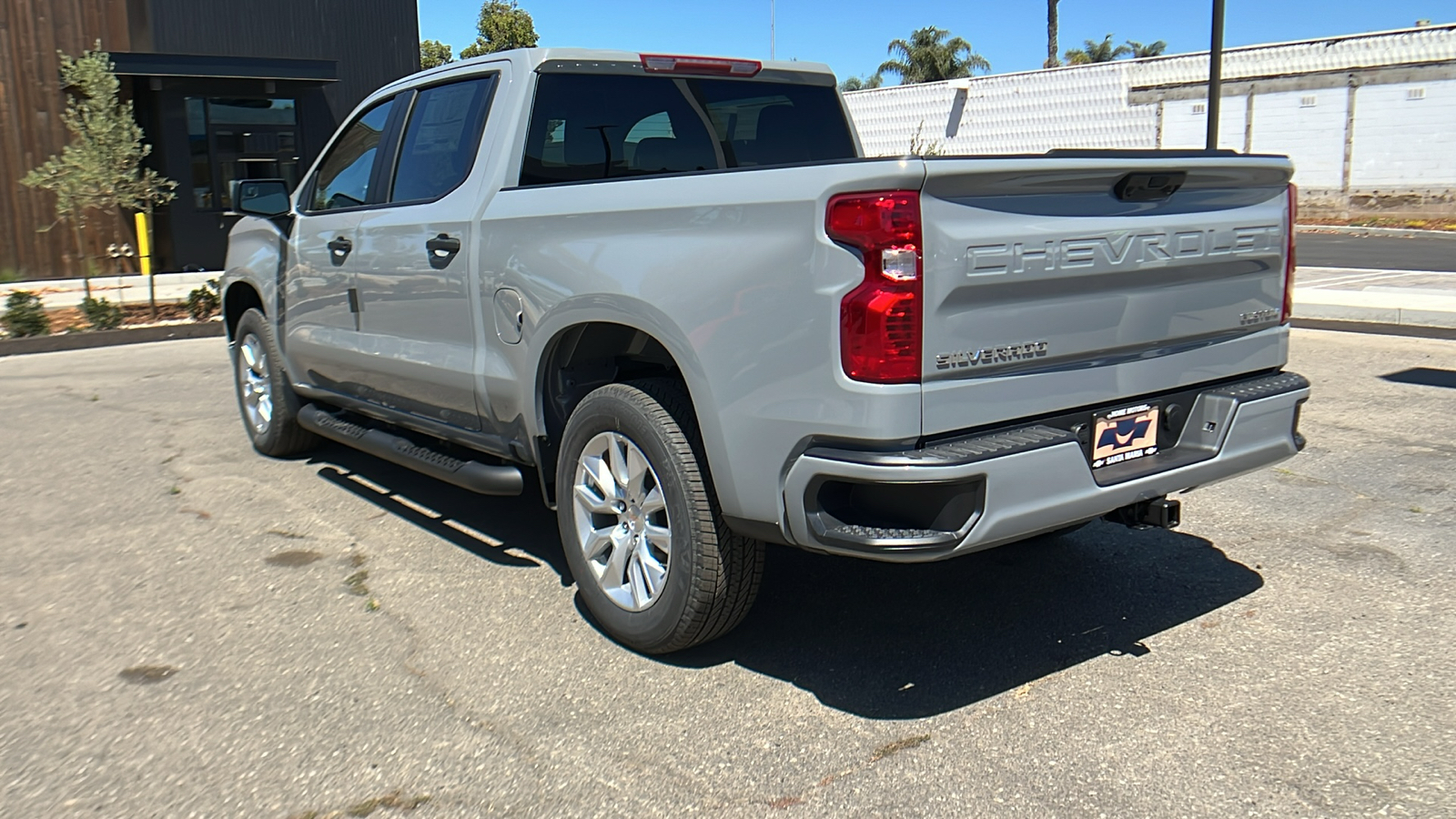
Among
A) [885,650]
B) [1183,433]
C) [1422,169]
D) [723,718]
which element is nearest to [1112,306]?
[1183,433]

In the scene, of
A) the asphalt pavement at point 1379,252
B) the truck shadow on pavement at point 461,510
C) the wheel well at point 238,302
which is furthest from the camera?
the asphalt pavement at point 1379,252

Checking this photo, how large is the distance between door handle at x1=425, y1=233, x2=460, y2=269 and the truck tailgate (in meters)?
2.20

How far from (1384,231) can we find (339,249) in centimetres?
2771

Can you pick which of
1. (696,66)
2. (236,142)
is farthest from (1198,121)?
(696,66)

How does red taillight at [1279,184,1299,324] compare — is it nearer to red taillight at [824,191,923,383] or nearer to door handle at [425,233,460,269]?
red taillight at [824,191,923,383]

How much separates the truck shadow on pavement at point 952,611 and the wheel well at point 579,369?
64 centimetres

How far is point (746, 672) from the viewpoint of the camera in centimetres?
378

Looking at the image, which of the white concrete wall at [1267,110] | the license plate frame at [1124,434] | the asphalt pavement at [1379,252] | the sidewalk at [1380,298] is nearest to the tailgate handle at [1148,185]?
the license plate frame at [1124,434]

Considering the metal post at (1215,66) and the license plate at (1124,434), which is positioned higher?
the metal post at (1215,66)

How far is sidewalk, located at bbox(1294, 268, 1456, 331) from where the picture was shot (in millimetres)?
11375

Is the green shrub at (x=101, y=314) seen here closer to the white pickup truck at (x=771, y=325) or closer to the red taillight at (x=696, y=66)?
the white pickup truck at (x=771, y=325)

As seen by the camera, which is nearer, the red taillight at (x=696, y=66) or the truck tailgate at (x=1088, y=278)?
the truck tailgate at (x=1088, y=278)

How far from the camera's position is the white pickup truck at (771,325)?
10.1 feet

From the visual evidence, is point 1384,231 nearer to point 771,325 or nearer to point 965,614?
point 965,614
